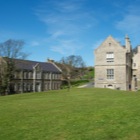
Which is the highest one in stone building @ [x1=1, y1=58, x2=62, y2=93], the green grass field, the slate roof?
Result: the slate roof

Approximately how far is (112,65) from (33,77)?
3499cm

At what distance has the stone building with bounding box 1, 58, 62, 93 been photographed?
3029 inches

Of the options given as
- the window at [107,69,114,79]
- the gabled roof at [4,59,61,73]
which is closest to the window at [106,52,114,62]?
the window at [107,69,114,79]

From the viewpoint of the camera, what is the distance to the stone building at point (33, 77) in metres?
76.9

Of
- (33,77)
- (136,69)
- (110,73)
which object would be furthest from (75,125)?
(33,77)

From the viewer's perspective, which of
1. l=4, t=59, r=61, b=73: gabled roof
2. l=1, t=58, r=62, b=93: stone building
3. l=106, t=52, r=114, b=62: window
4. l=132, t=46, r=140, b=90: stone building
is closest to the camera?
l=106, t=52, r=114, b=62: window

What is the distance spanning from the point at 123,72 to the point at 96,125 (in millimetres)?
40530

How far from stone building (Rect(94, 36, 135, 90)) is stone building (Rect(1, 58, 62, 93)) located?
25.0m

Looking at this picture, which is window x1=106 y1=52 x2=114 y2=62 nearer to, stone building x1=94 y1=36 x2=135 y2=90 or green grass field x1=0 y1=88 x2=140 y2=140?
stone building x1=94 y1=36 x2=135 y2=90

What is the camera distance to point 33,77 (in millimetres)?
84000

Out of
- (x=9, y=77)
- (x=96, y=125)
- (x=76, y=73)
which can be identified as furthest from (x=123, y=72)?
(x=76, y=73)

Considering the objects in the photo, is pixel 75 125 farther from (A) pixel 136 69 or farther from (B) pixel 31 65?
(B) pixel 31 65

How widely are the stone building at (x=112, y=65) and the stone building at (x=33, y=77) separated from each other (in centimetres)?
2497

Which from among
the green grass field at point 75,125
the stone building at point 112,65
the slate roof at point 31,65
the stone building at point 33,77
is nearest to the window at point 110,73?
the stone building at point 112,65
